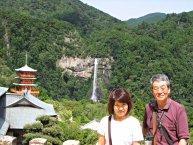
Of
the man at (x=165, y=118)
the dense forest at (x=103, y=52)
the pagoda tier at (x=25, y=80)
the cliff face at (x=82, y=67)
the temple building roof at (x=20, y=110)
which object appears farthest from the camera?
the cliff face at (x=82, y=67)

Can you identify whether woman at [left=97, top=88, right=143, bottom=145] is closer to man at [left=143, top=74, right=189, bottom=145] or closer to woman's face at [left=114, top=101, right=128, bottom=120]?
woman's face at [left=114, top=101, right=128, bottom=120]

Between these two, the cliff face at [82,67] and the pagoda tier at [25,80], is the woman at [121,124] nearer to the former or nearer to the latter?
the pagoda tier at [25,80]

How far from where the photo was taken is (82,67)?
274ft

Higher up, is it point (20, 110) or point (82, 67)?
→ point (20, 110)

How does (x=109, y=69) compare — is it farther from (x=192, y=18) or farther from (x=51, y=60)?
(x=192, y=18)

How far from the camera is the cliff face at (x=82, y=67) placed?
8238 cm

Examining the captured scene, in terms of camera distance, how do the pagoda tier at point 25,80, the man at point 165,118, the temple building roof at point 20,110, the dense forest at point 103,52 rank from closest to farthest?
the man at point 165,118
the temple building roof at point 20,110
the pagoda tier at point 25,80
the dense forest at point 103,52

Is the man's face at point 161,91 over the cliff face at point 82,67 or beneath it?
over

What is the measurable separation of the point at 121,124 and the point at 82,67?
79798mm

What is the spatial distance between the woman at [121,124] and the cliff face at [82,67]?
257 feet

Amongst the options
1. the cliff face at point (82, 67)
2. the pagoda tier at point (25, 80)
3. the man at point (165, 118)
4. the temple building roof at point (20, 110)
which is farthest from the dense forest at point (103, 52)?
the man at point (165, 118)

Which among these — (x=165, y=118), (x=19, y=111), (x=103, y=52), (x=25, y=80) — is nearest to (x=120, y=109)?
(x=165, y=118)

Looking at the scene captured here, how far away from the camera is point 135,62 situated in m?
83.6

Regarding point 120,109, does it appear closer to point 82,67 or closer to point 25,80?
point 25,80
